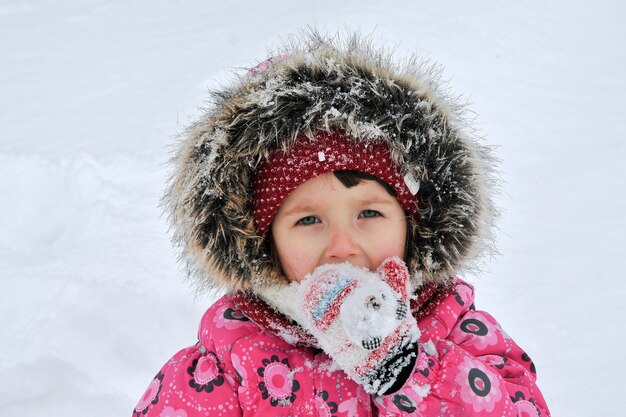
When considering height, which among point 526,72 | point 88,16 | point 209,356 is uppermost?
point 88,16

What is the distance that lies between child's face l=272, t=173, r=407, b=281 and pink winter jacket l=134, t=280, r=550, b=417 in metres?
0.19

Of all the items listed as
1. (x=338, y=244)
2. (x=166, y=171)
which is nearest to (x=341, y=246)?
(x=338, y=244)

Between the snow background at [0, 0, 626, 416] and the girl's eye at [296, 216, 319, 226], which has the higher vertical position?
the snow background at [0, 0, 626, 416]

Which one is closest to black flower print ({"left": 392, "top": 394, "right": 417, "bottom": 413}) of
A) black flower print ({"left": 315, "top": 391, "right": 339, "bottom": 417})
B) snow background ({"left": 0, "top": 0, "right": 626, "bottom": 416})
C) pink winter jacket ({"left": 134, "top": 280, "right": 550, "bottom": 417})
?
pink winter jacket ({"left": 134, "top": 280, "right": 550, "bottom": 417})

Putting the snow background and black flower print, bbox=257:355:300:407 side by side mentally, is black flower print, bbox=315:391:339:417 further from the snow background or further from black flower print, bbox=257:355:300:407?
the snow background

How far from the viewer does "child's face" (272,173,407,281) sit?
141cm

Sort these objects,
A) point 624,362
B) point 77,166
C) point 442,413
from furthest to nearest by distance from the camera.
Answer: point 77,166
point 624,362
point 442,413

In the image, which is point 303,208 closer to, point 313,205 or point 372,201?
point 313,205

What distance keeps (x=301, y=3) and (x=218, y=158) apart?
166 inches

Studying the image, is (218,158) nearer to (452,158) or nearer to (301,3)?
(452,158)

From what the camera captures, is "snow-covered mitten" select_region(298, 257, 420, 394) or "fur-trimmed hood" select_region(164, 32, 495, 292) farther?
"fur-trimmed hood" select_region(164, 32, 495, 292)

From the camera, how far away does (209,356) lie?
1.59m

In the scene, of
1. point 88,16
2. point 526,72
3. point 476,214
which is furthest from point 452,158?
point 88,16

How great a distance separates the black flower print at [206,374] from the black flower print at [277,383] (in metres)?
0.11
